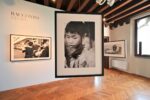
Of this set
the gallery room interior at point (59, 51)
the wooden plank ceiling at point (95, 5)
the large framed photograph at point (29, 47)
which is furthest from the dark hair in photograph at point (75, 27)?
the large framed photograph at point (29, 47)

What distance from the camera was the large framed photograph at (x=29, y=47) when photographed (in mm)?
4586

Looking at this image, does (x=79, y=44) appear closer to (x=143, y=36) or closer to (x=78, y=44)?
(x=78, y=44)

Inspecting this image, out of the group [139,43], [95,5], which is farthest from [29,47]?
[139,43]

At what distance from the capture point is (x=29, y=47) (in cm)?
496

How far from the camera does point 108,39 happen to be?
923cm

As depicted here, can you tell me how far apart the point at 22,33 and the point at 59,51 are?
343 cm

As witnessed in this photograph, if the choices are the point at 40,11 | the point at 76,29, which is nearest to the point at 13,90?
the point at 40,11

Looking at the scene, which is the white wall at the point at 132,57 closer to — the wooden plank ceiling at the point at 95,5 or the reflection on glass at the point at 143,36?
the reflection on glass at the point at 143,36

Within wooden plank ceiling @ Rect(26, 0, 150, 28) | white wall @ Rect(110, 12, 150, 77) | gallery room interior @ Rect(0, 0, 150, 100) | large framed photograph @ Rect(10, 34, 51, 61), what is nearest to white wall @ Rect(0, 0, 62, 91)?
gallery room interior @ Rect(0, 0, 150, 100)

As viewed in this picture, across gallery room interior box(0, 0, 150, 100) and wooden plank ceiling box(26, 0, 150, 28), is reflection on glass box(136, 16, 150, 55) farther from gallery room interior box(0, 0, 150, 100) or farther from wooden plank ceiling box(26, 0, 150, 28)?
wooden plank ceiling box(26, 0, 150, 28)

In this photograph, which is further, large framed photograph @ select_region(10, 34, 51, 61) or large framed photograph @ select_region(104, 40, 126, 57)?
large framed photograph @ select_region(104, 40, 126, 57)

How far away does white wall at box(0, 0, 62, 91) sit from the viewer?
4402 millimetres

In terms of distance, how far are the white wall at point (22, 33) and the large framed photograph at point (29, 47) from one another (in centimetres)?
14

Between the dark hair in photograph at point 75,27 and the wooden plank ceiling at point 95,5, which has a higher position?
the wooden plank ceiling at point 95,5
